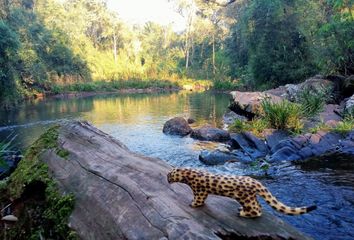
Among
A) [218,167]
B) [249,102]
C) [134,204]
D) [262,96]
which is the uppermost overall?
[134,204]

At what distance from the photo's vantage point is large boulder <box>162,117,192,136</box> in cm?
1378

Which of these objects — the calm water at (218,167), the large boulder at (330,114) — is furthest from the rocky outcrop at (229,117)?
the large boulder at (330,114)

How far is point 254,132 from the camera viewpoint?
1146 cm

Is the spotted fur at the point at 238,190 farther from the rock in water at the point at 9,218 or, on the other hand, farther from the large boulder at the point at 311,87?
the large boulder at the point at 311,87

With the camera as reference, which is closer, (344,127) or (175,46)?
(344,127)

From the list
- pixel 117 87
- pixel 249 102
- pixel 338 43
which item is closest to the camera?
pixel 249 102

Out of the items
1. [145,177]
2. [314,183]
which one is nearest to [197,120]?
[314,183]

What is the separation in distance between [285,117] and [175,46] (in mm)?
49357

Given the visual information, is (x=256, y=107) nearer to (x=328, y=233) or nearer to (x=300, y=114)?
(x=300, y=114)

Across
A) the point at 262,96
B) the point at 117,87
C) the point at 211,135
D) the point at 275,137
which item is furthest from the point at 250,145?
the point at 117,87

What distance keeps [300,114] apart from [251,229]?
31.7 feet

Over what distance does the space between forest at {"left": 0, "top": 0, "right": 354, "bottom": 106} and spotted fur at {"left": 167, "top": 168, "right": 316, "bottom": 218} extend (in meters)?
13.5

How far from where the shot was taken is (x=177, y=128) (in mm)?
13914

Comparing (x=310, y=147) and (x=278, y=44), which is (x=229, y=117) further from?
(x=310, y=147)
